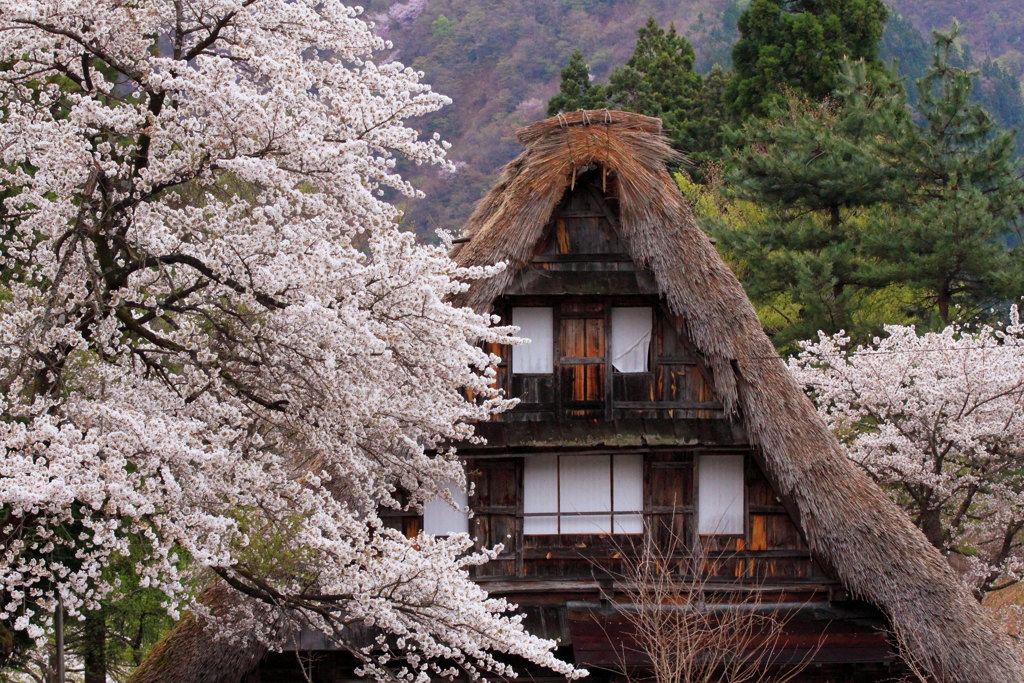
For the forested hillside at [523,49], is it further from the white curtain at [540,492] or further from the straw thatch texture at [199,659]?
the straw thatch texture at [199,659]

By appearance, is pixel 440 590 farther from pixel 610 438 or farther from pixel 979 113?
pixel 979 113

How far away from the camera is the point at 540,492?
13.8 m

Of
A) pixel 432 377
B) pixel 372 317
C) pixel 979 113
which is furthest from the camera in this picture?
pixel 979 113

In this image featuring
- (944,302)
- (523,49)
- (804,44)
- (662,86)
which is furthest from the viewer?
(523,49)

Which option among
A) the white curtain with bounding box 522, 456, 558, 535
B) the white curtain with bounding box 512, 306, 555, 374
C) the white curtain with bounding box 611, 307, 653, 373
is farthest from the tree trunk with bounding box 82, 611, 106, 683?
the white curtain with bounding box 611, 307, 653, 373

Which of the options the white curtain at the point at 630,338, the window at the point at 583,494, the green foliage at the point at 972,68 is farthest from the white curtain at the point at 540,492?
the green foliage at the point at 972,68

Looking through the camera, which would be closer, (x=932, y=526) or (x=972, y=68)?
(x=932, y=526)

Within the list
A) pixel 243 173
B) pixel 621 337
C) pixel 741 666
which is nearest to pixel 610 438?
pixel 621 337

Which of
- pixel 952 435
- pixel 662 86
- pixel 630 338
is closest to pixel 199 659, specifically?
pixel 630 338

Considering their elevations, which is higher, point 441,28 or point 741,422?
point 441,28

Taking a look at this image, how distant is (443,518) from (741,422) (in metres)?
3.40

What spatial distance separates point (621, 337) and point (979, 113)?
1423 centimetres

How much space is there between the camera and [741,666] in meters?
12.6

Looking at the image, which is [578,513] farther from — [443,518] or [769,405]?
[769,405]
